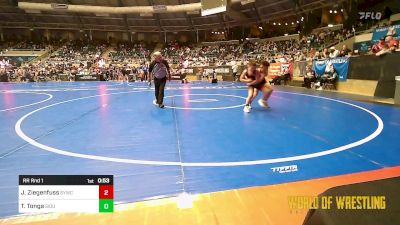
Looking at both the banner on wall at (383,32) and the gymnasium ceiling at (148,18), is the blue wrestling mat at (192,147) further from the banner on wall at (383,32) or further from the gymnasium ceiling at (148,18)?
the gymnasium ceiling at (148,18)

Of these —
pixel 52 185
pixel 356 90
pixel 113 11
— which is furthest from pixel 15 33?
pixel 52 185

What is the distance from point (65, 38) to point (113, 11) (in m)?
13.5

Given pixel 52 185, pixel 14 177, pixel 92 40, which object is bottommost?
pixel 14 177

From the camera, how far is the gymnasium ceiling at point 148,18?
35531 millimetres

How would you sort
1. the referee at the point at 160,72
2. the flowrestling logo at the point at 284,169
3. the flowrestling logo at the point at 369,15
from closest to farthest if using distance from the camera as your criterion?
the flowrestling logo at the point at 284,169
the referee at the point at 160,72
the flowrestling logo at the point at 369,15

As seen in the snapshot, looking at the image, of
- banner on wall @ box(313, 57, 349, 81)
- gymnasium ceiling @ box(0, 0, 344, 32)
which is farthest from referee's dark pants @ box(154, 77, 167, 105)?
gymnasium ceiling @ box(0, 0, 344, 32)

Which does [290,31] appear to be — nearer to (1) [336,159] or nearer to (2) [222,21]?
(2) [222,21]

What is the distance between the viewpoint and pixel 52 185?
2.09 m

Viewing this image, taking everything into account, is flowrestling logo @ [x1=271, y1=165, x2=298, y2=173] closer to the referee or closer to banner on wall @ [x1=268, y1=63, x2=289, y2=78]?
the referee

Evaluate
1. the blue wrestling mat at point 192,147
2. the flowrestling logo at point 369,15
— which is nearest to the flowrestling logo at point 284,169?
the blue wrestling mat at point 192,147
